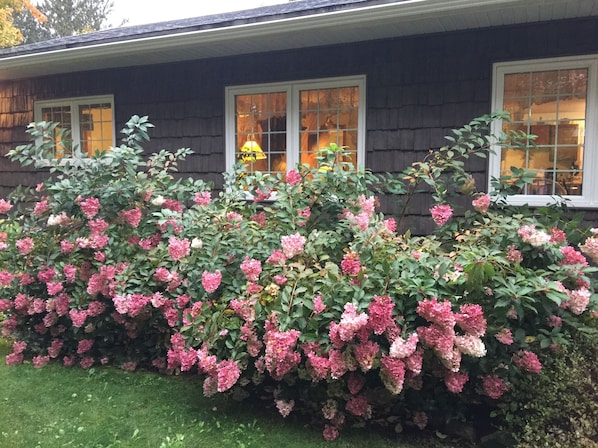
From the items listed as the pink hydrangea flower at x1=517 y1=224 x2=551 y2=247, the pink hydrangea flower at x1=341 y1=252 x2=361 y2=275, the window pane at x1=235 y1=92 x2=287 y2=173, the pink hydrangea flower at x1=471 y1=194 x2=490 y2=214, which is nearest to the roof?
the window pane at x1=235 y1=92 x2=287 y2=173

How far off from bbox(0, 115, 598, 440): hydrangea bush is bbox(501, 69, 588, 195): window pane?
33.2 inches

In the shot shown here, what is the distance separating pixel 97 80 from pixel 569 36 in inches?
215

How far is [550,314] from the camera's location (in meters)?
2.53

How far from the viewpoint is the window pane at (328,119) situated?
5.10 meters

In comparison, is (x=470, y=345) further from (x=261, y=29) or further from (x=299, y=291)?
(x=261, y=29)

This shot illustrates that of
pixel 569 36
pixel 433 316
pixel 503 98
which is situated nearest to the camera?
pixel 433 316

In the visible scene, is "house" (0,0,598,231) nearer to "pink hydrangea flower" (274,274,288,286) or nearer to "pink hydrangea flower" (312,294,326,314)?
"pink hydrangea flower" (274,274,288,286)

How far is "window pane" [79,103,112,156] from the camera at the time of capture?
6566 millimetres

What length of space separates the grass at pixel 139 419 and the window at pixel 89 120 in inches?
155

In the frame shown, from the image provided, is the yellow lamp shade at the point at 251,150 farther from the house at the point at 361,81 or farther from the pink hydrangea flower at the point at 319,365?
the pink hydrangea flower at the point at 319,365

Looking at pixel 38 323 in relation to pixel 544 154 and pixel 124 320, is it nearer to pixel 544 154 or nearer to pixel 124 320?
pixel 124 320

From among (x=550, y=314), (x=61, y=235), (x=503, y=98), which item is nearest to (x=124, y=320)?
(x=61, y=235)

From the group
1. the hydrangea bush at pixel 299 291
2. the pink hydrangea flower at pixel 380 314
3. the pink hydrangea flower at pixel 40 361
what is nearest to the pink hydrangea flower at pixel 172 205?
the hydrangea bush at pixel 299 291

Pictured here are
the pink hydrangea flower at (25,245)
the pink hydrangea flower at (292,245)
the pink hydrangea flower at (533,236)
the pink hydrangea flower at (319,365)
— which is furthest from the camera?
the pink hydrangea flower at (25,245)
